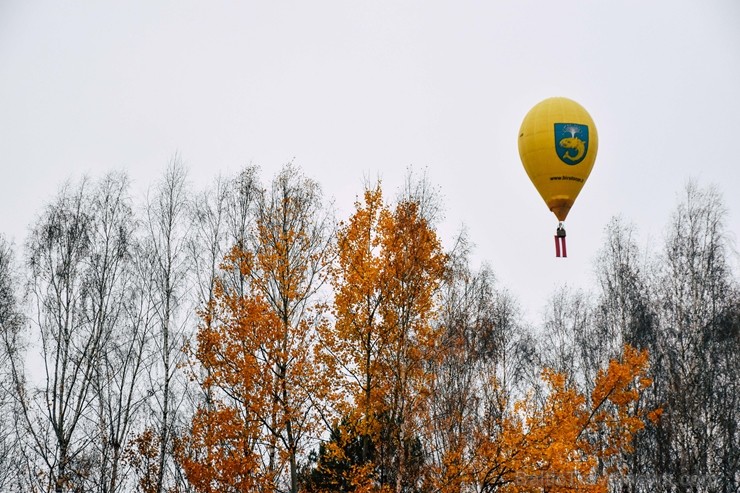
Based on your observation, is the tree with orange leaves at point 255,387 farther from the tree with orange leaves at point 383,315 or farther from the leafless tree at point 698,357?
the leafless tree at point 698,357

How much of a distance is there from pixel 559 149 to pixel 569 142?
12.9 inches

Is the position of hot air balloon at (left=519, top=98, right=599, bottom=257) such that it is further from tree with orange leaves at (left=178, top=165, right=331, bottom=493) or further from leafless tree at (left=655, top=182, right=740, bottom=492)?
tree with orange leaves at (left=178, top=165, right=331, bottom=493)

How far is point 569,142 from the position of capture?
20953mm

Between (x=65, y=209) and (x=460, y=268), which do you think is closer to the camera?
(x=65, y=209)

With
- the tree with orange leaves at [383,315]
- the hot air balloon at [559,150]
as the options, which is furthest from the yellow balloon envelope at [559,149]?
the tree with orange leaves at [383,315]

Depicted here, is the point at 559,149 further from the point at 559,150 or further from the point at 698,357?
the point at 698,357

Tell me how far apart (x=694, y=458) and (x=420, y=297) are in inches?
415

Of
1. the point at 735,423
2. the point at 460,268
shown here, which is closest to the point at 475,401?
the point at 460,268

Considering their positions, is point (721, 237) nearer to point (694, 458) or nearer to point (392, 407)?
point (694, 458)

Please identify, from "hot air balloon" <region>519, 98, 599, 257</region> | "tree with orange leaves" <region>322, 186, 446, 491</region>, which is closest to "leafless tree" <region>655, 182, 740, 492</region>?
"hot air balloon" <region>519, 98, 599, 257</region>

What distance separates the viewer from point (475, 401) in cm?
2228

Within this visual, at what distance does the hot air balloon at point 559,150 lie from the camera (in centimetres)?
2102

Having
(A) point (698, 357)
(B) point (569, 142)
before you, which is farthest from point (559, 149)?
(A) point (698, 357)

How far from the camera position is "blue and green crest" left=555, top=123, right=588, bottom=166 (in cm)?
2095
